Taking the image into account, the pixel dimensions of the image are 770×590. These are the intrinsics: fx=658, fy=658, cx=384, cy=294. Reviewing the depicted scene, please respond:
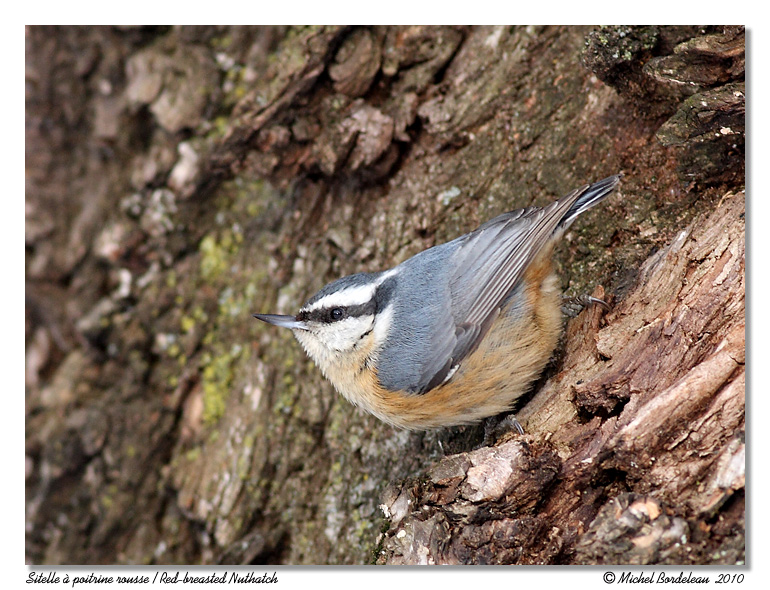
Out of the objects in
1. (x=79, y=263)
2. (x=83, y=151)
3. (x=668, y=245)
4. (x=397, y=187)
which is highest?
(x=83, y=151)

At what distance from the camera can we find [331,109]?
301 centimetres

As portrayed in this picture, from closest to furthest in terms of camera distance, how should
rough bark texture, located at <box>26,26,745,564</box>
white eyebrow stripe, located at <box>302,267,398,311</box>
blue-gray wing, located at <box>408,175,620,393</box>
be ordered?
rough bark texture, located at <box>26,26,745,564</box> < blue-gray wing, located at <box>408,175,620,393</box> < white eyebrow stripe, located at <box>302,267,398,311</box>

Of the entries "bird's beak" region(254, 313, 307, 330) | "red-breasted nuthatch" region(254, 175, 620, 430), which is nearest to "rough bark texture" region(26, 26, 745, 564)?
"red-breasted nuthatch" region(254, 175, 620, 430)

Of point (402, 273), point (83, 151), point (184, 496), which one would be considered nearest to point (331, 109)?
point (402, 273)

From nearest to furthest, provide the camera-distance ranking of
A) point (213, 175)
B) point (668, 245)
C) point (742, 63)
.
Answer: point (742, 63) → point (668, 245) → point (213, 175)

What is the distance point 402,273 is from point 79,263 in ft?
6.20

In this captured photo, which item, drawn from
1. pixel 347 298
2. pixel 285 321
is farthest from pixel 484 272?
pixel 285 321

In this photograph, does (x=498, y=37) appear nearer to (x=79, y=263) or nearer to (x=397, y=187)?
(x=397, y=187)

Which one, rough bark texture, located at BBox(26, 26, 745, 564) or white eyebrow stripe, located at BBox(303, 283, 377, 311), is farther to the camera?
white eyebrow stripe, located at BBox(303, 283, 377, 311)

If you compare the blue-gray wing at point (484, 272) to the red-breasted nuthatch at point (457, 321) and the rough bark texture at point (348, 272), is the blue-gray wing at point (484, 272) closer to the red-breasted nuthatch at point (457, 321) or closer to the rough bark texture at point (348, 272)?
the red-breasted nuthatch at point (457, 321)

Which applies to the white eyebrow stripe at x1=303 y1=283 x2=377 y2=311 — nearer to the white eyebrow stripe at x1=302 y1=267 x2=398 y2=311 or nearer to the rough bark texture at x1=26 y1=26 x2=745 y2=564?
the white eyebrow stripe at x1=302 y1=267 x2=398 y2=311

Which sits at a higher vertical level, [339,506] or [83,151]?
[83,151]

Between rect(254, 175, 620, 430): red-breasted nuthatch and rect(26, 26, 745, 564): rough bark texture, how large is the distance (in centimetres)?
17

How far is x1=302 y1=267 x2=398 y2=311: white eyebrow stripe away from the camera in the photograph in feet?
8.27
